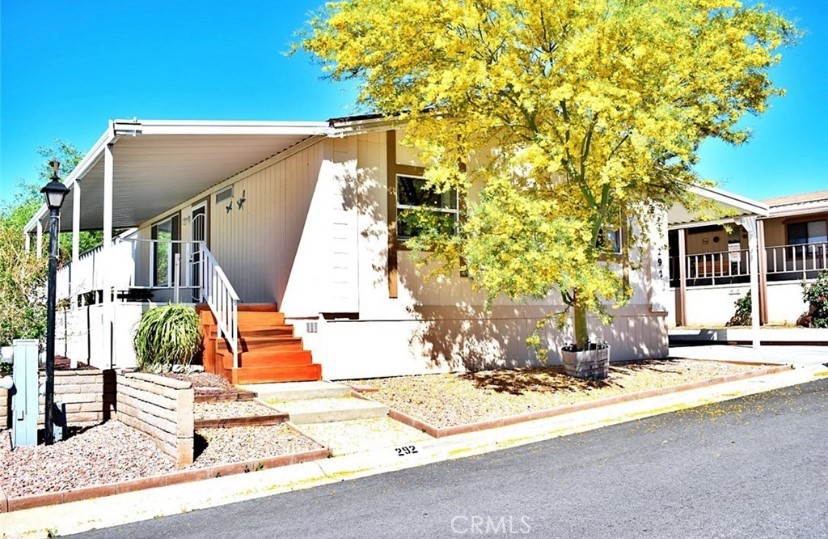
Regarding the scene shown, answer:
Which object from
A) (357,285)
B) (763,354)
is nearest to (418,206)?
(357,285)

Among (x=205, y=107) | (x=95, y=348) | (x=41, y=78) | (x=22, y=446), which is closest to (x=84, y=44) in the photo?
(x=205, y=107)

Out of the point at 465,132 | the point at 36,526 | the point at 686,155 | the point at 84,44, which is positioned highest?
the point at 84,44

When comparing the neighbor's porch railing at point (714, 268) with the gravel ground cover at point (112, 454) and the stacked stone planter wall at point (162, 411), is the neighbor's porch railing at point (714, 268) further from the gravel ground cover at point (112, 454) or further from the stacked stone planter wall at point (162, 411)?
the stacked stone planter wall at point (162, 411)

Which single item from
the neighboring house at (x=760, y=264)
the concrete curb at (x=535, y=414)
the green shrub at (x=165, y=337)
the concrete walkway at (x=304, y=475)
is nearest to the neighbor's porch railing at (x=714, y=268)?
the neighboring house at (x=760, y=264)

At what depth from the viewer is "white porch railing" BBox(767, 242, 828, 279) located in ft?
60.9

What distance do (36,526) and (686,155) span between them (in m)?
8.18

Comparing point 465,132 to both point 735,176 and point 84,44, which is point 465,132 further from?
point 84,44

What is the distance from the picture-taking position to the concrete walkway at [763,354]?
12.3 metres

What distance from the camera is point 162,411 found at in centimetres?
627

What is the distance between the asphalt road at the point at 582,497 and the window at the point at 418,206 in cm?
463

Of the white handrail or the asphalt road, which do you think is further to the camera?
the white handrail

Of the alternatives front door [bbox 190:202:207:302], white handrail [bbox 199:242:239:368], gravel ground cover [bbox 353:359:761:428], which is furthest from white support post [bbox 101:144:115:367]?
front door [bbox 190:202:207:302]

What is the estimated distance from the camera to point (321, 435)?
7207mm

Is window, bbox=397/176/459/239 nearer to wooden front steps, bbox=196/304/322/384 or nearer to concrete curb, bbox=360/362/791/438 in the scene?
wooden front steps, bbox=196/304/322/384
